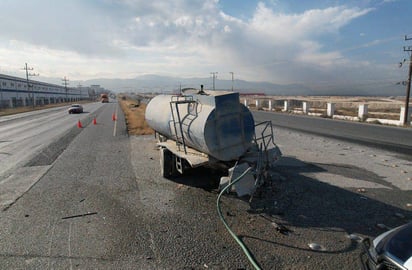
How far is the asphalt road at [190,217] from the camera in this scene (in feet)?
13.1

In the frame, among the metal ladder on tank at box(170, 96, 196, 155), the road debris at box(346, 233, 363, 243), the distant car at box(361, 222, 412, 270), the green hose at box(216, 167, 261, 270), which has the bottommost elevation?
the road debris at box(346, 233, 363, 243)

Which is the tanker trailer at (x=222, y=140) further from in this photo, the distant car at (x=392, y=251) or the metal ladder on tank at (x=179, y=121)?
the distant car at (x=392, y=251)

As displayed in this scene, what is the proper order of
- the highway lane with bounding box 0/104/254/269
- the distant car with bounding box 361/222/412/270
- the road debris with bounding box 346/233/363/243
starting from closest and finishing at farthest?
1. the distant car with bounding box 361/222/412/270
2. the highway lane with bounding box 0/104/254/269
3. the road debris with bounding box 346/233/363/243

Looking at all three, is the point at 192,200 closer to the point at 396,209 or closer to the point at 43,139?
the point at 396,209

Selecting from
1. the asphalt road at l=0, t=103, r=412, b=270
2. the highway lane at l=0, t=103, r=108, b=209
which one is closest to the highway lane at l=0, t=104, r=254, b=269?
the asphalt road at l=0, t=103, r=412, b=270

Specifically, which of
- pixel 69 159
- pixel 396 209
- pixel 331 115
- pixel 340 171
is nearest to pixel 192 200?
pixel 396 209

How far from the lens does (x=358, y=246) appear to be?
4.24m

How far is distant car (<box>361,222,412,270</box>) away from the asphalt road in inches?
37.7

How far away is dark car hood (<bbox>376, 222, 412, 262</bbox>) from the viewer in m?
2.57

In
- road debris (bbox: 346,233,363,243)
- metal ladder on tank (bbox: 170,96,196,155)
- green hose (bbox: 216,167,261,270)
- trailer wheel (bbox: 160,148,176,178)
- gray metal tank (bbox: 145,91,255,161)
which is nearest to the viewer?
green hose (bbox: 216,167,261,270)

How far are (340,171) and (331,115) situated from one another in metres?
24.3

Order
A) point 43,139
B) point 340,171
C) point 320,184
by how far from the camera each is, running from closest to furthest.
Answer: point 320,184, point 340,171, point 43,139

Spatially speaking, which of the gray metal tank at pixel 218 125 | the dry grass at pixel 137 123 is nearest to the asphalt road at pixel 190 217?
the gray metal tank at pixel 218 125

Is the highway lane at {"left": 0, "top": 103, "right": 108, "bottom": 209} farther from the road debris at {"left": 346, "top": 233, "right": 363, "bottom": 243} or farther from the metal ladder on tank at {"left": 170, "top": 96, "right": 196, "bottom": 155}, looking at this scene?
the road debris at {"left": 346, "top": 233, "right": 363, "bottom": 243}
